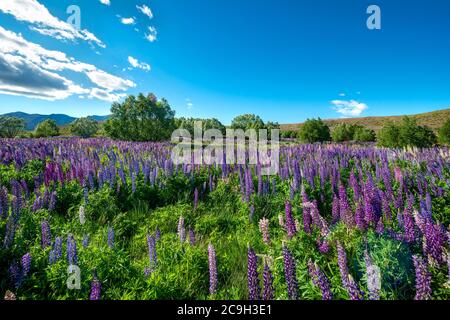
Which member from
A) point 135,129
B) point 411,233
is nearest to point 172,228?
point 411,233

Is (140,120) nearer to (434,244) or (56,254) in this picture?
(56,254)

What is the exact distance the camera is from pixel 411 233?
2.94 meters

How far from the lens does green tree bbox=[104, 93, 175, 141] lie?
88.7ft

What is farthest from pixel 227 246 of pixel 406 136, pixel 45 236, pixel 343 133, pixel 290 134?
pixel 290 134

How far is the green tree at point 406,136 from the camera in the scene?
13555 millimetres

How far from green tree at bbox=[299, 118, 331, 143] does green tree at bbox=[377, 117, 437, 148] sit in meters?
9.09

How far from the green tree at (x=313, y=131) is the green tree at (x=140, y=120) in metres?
14.2

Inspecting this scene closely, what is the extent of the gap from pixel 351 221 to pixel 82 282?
3.09 meters

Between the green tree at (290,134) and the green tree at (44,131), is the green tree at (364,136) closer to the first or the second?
the green tree at (290,134)

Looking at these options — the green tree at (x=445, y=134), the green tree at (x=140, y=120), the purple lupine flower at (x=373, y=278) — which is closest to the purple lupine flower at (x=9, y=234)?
the purple lupine flower at (x=373, y=278)

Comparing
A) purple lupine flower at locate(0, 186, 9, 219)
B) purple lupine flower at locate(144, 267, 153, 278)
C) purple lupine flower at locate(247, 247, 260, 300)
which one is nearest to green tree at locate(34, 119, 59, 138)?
purple lupine flower at locate(0, 186, 9, 219)

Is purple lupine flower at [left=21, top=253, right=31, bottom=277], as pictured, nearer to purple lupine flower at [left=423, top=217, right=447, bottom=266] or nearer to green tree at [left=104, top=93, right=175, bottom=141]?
purple lupine flower at [left=423, top=217, right=447, bottom=266]

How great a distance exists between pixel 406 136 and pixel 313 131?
1036cm
